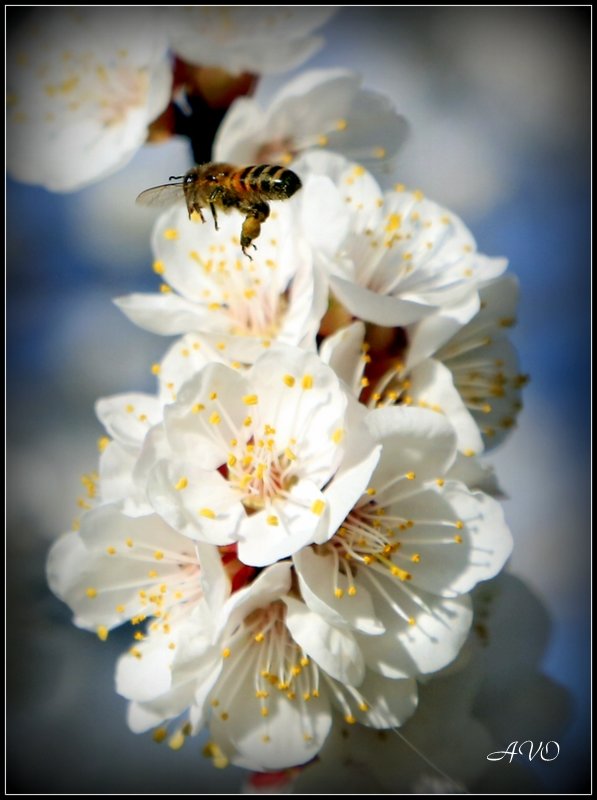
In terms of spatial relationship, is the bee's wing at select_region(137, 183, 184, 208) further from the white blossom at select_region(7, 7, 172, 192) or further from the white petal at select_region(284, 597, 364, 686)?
the white petal at select_region(284, 597, 364, 686)

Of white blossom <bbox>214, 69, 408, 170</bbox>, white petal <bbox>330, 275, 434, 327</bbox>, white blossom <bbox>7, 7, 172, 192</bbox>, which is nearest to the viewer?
white petal <bbox>330, 275, 434, 327</bbox>

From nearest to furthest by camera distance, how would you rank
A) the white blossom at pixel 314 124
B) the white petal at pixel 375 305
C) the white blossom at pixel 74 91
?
the white petal at pixel 375 305, the white blossom at pixel 314 124, the white blossom at pixel 74 91

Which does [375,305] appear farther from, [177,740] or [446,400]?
[177,740]

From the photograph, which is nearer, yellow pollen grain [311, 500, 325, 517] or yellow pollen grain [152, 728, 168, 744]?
yellow pollen grain [311, 500, 325, 517]

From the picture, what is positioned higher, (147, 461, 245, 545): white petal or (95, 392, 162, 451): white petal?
(147, 461, 245, 545): white petal

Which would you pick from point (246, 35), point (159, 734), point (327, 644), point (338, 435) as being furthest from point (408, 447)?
point (246, 35)

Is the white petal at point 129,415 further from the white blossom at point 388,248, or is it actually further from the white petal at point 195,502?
the white blossom at point 388,248

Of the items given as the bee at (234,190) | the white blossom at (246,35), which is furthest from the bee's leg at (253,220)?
the white blossom at (246,35)

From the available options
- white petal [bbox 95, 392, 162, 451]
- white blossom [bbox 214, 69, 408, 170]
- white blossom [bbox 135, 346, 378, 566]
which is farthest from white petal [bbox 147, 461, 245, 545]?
white blossom [bbox 214, 69, 408, 170]
